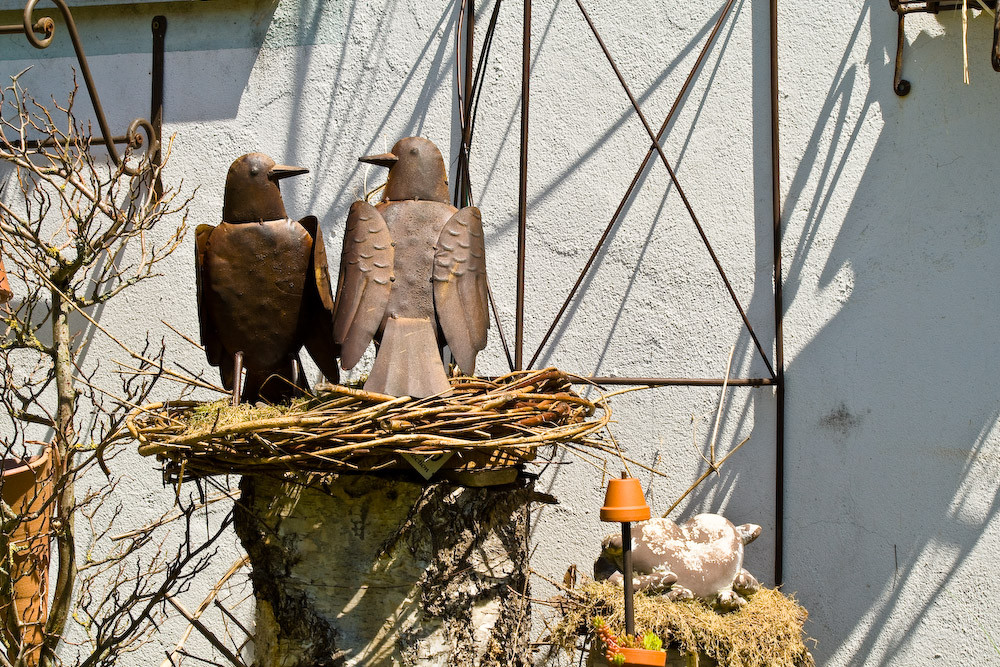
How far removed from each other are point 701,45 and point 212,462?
1.83m

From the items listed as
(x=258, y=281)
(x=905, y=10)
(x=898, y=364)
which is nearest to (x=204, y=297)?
(x=258, y=281)

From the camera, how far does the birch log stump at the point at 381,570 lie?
84.2 inches

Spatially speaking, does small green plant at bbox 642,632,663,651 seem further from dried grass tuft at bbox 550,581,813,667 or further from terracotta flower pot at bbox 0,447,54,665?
terracotta flower pot at bbox 0,447,54,665

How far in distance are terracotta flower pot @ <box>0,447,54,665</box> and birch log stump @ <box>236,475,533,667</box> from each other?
0.55 meters

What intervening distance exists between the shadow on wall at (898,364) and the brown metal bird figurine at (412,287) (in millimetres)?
1034

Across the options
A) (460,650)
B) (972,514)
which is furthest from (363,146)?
(972,514)

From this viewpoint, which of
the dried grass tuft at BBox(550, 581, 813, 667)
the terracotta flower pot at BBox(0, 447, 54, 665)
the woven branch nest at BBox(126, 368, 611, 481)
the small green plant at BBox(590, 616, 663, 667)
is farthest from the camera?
the terracotta flower pot at BBox(0, 447, 54, 665)

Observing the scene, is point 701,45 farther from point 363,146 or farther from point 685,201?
point 363,146

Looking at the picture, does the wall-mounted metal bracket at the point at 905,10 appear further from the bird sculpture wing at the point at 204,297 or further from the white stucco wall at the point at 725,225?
the bird sculpture wing at the point at 204,297

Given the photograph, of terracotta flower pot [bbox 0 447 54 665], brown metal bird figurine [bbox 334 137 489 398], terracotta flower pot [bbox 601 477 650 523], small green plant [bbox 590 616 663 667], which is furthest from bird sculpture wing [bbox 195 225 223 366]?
small green plant [bbox 590 616 663 667]

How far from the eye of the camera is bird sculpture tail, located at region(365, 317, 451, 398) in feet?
6.57

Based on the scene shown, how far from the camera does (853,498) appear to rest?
2674 mm

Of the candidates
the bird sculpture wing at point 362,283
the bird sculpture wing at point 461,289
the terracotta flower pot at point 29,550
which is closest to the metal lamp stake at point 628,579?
the bird sculpture wing at point 461,289

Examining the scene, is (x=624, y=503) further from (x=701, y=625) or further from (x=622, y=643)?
(x=701, y=625)
